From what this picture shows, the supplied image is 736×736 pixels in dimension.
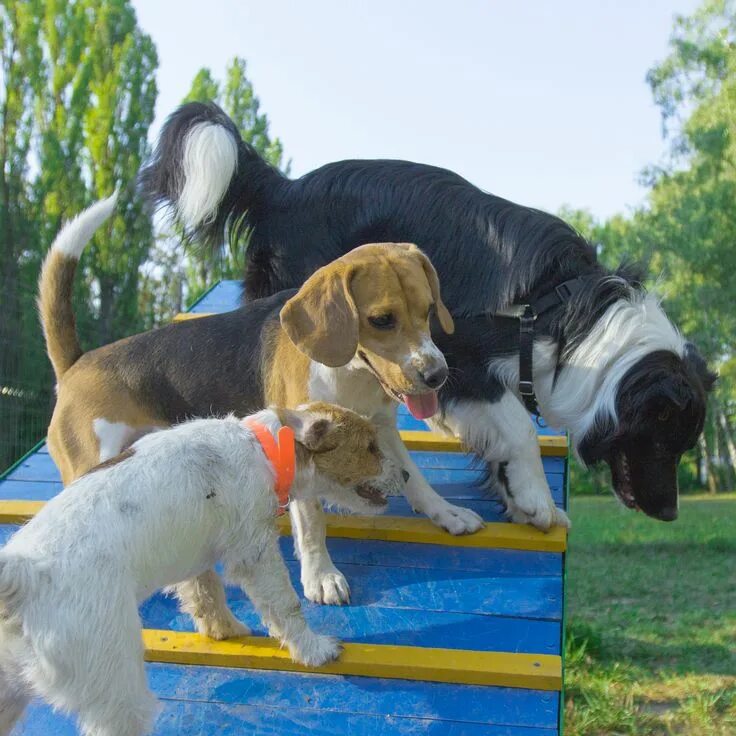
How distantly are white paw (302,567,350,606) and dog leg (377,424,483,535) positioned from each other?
536 millimetres

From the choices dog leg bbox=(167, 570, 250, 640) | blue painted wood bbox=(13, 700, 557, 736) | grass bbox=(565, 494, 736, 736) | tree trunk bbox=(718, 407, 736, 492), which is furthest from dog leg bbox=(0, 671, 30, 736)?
tree trunk bbox=(718, 407, 736, 492)

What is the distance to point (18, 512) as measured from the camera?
3713 mm

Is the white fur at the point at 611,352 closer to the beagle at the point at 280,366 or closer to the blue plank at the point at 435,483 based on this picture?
the blue plank at the point at 435,483

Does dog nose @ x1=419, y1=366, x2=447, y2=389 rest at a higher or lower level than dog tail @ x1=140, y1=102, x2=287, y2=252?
lower

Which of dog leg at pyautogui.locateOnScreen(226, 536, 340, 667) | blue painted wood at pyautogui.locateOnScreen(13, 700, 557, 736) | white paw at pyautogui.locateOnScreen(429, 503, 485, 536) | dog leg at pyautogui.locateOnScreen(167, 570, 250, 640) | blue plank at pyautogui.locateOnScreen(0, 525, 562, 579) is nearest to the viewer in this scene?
blue painted wood at pyautogui.locateOnScreen(13, 700, 557, 736)

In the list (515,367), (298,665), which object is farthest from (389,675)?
(515,367)

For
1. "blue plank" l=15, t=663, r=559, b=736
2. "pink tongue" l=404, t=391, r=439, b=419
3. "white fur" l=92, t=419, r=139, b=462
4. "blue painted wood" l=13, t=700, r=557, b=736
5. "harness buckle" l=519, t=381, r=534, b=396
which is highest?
"pink tongue" l=404, t=391, r=439, b=419

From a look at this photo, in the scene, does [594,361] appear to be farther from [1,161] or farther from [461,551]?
[1,161]

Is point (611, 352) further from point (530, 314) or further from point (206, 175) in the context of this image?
point (206, 175)

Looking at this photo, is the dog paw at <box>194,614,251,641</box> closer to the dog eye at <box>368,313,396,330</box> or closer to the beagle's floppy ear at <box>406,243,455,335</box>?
the dog eye at <box>368,313,396,330</box>

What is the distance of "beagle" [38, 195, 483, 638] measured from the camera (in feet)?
10.5

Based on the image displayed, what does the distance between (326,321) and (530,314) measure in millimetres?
1113

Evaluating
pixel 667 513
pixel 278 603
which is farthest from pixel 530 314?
pixel 278 603

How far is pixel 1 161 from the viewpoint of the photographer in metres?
16.4
